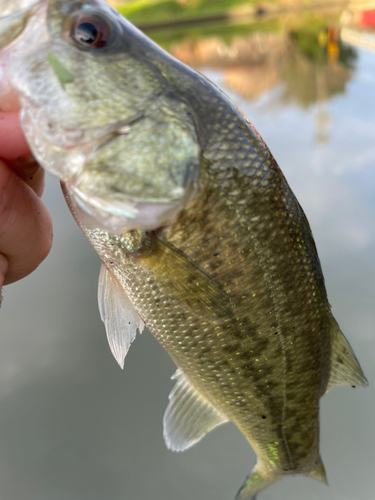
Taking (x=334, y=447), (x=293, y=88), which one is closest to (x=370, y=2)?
(x=293, y=88)

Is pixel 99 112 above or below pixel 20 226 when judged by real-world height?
above

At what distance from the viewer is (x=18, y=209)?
34.3 inches

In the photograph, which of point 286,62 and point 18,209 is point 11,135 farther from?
point 286,62

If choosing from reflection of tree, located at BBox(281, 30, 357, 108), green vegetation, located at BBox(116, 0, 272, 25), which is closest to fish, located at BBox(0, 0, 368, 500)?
reflection of tree, located at BBox(281, 30, 357, 108)

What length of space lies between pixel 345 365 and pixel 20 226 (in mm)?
1043

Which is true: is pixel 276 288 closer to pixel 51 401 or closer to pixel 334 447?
pixel 334 447

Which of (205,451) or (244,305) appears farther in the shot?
(205,451)

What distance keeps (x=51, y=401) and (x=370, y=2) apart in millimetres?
22124

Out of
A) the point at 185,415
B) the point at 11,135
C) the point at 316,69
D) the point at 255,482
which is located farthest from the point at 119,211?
the point at 316,69

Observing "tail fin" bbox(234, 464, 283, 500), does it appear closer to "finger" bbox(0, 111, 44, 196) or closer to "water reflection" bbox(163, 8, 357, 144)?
"finger" bbox(0, 111, 44, 196)

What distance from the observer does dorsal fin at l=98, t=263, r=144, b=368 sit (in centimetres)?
101

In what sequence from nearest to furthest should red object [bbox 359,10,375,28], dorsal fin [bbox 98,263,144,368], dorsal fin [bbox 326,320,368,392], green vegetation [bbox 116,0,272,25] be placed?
dorsal fin [bbox 98,263,144,368] → dorsal fin [bbox 326,320,368,392] → red object [bbox 359,10,375,28] → green vegetation [bbox 116,0,272,25]

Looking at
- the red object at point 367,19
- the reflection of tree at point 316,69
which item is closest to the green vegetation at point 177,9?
the red object at point 367,19

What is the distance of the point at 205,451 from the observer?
7.89 ft
